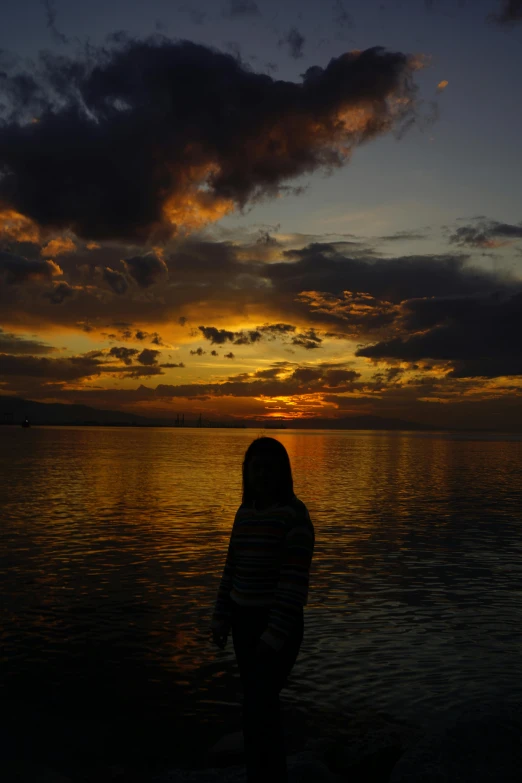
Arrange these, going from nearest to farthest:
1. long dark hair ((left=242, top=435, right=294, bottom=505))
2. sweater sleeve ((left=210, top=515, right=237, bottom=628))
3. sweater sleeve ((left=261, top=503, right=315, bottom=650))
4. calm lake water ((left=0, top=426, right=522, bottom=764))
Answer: sweater sleeve ((left=261, top=503, right=315, bottom=650)), long dark hair ((left=242, top=435, right=294, bottom=505)), sweater sleeve ((left=210, top=515, right=237, bottom=628)), calm lake water ((left=0, top=426, right=522, bottom=764))

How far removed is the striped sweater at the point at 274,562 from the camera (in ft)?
18.9

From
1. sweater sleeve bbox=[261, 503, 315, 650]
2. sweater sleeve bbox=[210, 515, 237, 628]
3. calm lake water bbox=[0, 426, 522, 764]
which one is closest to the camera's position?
sweater sleeve bbox=[261, 503, 315, 650]

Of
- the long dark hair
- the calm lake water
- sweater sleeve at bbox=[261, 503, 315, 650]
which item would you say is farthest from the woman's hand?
the calm lake water

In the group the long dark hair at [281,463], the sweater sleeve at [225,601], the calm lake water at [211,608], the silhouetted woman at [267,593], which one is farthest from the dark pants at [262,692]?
the calm lake water at [211,608]

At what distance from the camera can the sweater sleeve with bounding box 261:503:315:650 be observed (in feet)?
18.8

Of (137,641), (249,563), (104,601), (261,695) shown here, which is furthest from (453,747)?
(104,601)

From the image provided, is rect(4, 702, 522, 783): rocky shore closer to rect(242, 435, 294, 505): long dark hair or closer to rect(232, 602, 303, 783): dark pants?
rect(232, 602, 303, 783): dark pants

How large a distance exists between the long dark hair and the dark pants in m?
1.00

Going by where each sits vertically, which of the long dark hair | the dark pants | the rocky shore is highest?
the long dark hair

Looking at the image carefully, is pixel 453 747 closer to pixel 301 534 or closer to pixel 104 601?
pixel 301 534

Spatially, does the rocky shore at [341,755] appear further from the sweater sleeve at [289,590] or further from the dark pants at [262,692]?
the sweater sleeve at [289,590]

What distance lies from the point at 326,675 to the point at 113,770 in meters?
4.30

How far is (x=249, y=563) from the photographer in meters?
6.05

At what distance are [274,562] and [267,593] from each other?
289 millimetres
